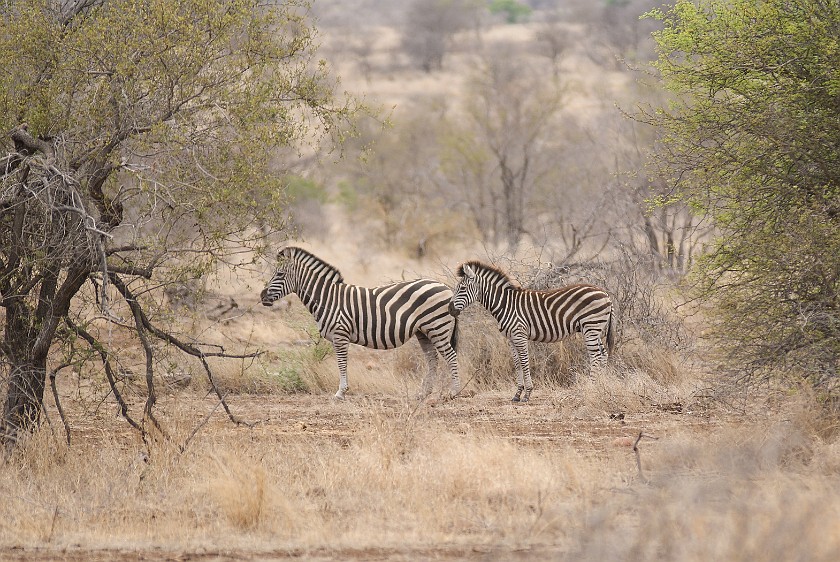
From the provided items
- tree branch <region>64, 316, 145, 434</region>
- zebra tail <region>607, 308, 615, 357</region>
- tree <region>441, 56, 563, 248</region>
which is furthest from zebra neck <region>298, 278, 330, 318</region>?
tree <region>441, 56, 563, 248</region>

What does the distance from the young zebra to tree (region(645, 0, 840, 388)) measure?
4281 mm

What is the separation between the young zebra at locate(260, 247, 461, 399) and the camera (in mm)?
13820

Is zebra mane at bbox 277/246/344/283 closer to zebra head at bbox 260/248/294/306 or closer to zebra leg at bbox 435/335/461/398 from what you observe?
zebra head at bbox 260/248/294/306

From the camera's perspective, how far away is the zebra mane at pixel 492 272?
45.2ft

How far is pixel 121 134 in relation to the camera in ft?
28.2

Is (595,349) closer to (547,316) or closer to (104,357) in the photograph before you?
(547,316)

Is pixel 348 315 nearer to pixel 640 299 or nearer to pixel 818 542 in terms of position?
pixel 640 299

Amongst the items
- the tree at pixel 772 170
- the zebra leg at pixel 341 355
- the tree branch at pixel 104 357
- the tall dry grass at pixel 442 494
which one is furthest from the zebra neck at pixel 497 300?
the tree branch at pixel 104 357

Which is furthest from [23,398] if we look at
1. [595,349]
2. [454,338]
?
[595,349]

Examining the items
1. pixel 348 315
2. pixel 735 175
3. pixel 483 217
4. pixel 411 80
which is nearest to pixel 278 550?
pixel 735 175

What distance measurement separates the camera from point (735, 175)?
9930mm

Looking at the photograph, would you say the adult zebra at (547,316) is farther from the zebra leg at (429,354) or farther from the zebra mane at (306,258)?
the zebra mane at (306,258)

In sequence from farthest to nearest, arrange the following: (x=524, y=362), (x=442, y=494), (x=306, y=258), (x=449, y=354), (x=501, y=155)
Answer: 1. (x=501, y=155)
2. (x=306, y=258)
3. (x=449, y=354)
4. (x=524, y=362)
5. (x=442, y=494)

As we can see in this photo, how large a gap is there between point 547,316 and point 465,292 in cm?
109
